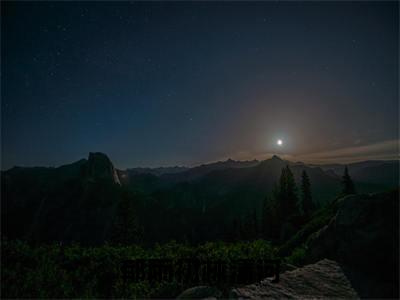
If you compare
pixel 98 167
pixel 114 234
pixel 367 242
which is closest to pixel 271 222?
pixel 114 234

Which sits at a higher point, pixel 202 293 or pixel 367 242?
pixel 367 242

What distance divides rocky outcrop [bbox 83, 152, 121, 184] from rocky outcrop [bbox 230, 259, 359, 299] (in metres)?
145

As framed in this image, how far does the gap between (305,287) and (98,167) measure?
6281 inches

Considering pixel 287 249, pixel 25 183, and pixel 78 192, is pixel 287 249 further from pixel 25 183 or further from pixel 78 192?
pixel 25 183

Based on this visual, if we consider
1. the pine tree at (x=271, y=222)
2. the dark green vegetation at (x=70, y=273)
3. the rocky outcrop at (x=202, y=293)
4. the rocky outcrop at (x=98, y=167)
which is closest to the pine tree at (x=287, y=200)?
the pine tree at (x=271, y=222)

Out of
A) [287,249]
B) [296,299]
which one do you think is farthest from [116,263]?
[287,249]

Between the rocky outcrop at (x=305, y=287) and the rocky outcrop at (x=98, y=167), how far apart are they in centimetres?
14503

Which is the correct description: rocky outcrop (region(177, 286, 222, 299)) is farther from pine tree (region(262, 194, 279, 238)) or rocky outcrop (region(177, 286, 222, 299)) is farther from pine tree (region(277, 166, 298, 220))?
pine tree (region(277, 166, 298, 220))

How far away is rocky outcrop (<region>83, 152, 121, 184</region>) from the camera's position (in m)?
144

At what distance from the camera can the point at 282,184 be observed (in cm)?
4547

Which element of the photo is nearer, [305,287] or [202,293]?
[202,293]

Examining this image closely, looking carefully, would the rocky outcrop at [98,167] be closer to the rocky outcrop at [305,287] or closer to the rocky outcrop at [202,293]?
the rocky outcrop at [202,293]

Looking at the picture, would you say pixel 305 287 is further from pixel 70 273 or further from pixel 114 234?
pixel 114 234

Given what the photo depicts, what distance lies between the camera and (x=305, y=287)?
638 centimetres
